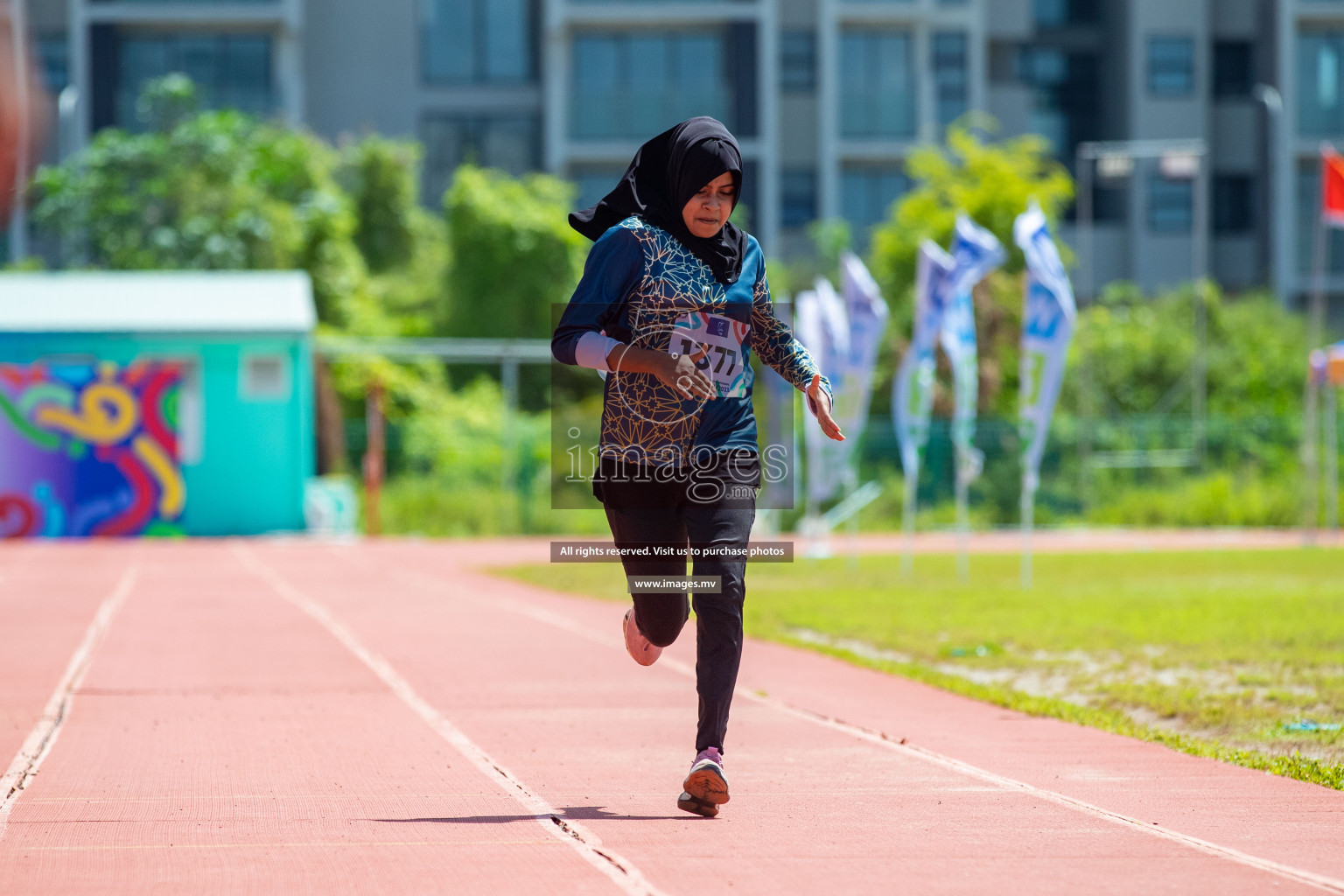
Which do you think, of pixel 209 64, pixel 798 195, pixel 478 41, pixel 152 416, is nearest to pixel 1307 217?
pixel 798 195

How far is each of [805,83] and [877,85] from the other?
6.34ft

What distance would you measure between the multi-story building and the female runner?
3761cm

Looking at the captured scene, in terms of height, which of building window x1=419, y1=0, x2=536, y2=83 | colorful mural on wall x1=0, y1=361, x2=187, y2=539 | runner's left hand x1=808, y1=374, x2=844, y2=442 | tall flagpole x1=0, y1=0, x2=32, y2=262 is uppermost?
building window x1=419, y1=0, x2=536, y2=83

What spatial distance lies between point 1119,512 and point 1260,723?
24706 millimetres

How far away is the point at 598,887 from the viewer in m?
4.73

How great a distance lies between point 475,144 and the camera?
47.6m

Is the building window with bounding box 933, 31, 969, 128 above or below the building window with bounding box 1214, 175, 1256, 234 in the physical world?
above

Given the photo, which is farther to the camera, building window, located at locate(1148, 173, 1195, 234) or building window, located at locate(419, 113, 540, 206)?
building window, located at locate(419, 113, 540, 206)

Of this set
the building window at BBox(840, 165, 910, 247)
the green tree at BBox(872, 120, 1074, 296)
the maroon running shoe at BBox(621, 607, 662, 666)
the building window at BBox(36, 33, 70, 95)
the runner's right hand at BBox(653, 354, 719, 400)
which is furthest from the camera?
the building window at BBox(840, 165, 910, 247)

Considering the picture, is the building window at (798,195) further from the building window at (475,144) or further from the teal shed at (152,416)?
the teal shed at (152,416)

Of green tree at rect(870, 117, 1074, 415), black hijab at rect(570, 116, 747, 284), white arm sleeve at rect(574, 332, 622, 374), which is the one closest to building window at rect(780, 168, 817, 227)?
green tree at rect(870, 117, 1074, 415)

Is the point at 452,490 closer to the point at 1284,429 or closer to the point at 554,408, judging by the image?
the point at 554,408

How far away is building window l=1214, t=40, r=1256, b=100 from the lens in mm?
46344

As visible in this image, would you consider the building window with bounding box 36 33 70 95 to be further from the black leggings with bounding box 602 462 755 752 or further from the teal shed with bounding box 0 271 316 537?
the black leggings with bounding box 602 462 755 752
